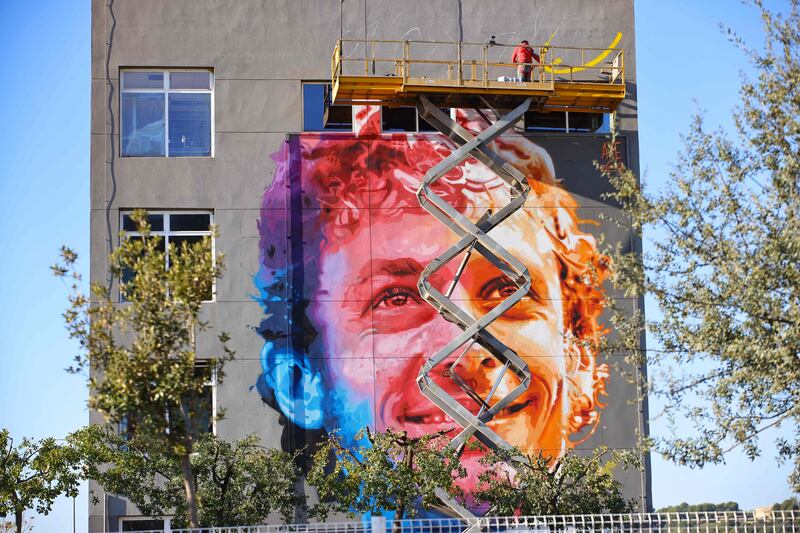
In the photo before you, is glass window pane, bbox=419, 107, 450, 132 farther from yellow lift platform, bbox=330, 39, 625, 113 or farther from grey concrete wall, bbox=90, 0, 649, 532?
grey concrete wall, bbox=90, 0, 649, 532

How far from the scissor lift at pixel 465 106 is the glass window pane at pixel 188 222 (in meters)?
4.24

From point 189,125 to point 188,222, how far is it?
2380 millimetres

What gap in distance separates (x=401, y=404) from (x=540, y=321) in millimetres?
3822

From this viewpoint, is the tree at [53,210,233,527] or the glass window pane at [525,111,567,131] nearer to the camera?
the tree at [53,210,233,527]

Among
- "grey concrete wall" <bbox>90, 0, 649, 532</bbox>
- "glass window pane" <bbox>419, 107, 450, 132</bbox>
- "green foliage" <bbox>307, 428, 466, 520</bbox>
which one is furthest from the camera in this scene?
"glass window pane" <bbox>419, 107, 450, 132</bbox>

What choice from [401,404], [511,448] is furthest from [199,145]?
[511,448]

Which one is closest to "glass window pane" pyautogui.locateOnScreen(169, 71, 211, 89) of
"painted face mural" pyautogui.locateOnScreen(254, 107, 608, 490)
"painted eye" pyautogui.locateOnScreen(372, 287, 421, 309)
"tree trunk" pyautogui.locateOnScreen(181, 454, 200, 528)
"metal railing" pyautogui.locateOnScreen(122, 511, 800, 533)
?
"painted face mural" pyautogui.locateOnScreen(254, 107, 608, 490)

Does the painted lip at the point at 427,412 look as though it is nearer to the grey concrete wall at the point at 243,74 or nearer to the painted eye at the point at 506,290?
the grey concrete wall at the point at 243,74

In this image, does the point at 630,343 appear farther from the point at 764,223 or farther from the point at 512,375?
the point at 512,375

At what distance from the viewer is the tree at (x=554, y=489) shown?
75.3 feet

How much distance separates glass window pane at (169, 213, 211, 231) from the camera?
27.4m

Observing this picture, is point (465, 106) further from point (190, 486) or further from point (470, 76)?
point (190, 486)

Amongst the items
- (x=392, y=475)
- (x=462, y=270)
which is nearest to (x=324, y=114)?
(x=462, y=270)

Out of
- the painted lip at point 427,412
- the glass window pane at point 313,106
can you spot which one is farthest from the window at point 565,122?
the painted lip at point 427,412
